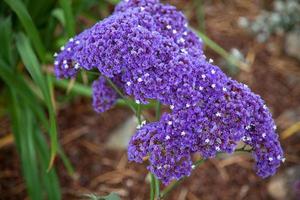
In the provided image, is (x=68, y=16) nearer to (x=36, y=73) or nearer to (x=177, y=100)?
(x=36, y=73)

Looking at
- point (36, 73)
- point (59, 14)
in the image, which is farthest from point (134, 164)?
point (59, 14)

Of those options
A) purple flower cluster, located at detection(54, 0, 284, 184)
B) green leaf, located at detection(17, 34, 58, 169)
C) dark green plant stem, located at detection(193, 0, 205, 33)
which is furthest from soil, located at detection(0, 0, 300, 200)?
purple flower cluster, located at detection(54, 0, 284, 184)

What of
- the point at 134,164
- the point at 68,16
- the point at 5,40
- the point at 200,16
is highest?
the point at 200,16

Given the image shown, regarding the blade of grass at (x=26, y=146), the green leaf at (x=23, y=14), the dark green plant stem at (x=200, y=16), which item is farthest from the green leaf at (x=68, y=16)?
the dark green plant stem at (x=200, y=16)

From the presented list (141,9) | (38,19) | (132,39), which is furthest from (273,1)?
(132,39)

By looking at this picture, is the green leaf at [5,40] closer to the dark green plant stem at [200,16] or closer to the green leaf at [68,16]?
the green leaf at [68,16]

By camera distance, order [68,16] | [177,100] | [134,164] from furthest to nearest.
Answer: [134,164] → [68,16] → [177,100]
